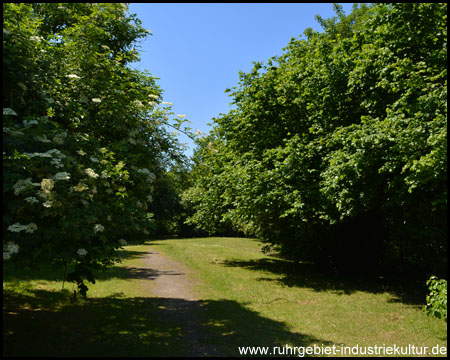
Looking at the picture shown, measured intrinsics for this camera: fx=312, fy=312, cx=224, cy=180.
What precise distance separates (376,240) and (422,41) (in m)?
11.0

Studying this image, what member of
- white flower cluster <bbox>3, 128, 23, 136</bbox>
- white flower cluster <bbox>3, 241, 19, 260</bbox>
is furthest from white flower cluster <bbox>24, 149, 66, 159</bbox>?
white flower cluster <bbox>3, 241, 19, 260</bbox>

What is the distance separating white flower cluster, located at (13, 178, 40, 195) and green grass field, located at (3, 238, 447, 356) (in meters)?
1.50

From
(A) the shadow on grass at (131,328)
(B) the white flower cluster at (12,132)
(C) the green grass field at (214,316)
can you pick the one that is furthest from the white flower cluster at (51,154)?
(A) the shadow on grass at (131,328)

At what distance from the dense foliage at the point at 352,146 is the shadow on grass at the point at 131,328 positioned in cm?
519

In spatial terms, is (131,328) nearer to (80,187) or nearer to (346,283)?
(80,187)

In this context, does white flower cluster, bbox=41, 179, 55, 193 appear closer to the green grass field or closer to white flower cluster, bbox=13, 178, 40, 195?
white flower cluster, bbox=13, 178, 40, 195

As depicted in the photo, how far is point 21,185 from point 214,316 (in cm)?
738

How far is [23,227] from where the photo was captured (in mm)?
5316

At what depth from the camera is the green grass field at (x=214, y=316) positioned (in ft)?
25.9

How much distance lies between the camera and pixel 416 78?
10367 mm

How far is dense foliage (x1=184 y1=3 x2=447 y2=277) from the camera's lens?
10.5m

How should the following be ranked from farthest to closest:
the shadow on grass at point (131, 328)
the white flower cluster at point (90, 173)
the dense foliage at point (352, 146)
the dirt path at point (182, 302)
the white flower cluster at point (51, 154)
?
the dense foliage at point (352, 146) < the dirt path at point (182, 302) < the shadow on grass at point (131, 328) < the white flower cluster at point (90, 173) < the white flower cluster at point (51, 154)

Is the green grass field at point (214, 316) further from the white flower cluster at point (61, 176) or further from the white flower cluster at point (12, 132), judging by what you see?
the white flower cluster at point (12, 132)

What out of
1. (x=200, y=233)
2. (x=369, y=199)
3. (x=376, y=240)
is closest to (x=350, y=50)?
(x=369, y=199)
